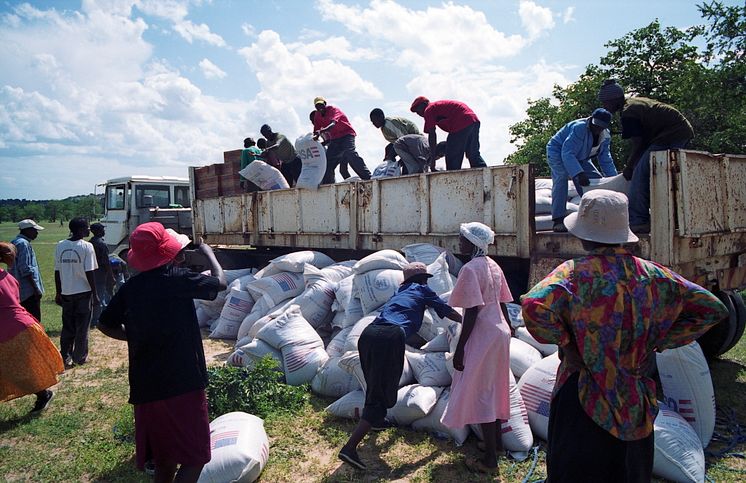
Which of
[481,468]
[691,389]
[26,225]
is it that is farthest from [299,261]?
[691,389]

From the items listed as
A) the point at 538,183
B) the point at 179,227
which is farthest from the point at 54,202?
the point at 538,183

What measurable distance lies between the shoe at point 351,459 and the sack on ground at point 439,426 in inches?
23.1

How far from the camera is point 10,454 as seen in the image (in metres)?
3.10

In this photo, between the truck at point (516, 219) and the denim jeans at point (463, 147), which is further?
the denim jeans at point (463, 147)

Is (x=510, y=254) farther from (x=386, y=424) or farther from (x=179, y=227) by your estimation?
(x=179, y=227)

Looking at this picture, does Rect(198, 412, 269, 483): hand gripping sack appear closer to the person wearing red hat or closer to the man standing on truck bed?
the person wearing red hat

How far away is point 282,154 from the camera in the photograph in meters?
7.98

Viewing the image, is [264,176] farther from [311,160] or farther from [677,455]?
[677,455]

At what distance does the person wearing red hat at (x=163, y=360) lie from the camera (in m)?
2.02

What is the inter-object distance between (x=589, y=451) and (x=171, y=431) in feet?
5.08

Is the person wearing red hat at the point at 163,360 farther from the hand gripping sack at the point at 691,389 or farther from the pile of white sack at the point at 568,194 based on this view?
the pile of white sack at the point at 568,194

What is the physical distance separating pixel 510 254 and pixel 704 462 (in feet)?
6.46

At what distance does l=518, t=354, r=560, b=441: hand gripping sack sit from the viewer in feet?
10.1

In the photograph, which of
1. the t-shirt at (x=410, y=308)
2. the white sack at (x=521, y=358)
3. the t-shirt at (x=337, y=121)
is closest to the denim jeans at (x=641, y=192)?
the white sack at (x=521, y=358)
